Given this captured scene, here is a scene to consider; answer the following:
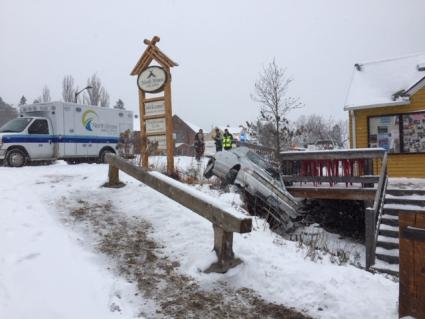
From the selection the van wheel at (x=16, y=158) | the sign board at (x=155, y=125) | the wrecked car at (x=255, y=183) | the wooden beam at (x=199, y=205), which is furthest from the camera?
the van wheel at (x=16, y=158)

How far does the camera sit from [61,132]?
53.7 feet

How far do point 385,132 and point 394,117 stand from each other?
0.58 meters

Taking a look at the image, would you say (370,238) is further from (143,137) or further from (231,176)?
(143,137)

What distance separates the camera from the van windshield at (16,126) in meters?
14.9

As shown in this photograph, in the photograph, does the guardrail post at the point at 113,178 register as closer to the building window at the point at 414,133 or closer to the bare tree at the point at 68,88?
the building window at the point at 414,133

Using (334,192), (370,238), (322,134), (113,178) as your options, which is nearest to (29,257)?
(113,178)

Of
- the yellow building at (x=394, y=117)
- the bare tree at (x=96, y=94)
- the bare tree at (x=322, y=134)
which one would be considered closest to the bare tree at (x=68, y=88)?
the bare tree at (x=96, y=94)

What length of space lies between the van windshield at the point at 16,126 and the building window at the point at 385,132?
12.8 meters

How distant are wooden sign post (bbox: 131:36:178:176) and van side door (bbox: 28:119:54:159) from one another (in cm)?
680

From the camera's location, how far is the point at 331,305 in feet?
11.8

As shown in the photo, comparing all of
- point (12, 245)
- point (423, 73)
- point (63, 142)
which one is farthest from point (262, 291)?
point (63, 142)

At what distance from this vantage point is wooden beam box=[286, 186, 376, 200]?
400 inches

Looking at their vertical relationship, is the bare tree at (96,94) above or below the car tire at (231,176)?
above

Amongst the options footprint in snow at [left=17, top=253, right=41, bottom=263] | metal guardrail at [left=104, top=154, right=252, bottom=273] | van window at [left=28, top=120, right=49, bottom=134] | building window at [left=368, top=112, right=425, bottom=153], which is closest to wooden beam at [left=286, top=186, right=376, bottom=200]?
building window at [left=368, top=112, right=425, bottom=153]
